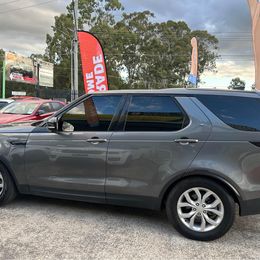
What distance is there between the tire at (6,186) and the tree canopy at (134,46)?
4559 cm

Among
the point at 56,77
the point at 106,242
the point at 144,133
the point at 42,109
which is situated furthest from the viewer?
the point at 56,77

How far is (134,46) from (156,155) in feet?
185

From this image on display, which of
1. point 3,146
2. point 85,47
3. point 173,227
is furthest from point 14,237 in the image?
point 85,47

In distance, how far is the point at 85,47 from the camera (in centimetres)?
1589

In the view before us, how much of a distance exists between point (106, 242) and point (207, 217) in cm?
116

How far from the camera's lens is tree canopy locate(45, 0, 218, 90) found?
51.6 m

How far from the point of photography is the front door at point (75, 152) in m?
4.92

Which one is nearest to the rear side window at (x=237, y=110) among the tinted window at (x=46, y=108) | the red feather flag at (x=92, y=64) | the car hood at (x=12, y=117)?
the car hood at (x=12, y=117)

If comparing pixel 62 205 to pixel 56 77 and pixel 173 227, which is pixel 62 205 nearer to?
pixel 173 227

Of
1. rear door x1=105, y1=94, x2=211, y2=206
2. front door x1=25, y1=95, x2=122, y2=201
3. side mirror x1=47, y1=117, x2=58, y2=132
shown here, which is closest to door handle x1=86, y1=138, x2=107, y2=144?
front door x1=25, y1=95, x2=122, y2=201

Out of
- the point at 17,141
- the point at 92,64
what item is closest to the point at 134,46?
the point at 92,64

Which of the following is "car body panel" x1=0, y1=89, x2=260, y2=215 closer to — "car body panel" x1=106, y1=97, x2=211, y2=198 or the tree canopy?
"car body panel" x1=106, y1=97, x2=211, y2=198

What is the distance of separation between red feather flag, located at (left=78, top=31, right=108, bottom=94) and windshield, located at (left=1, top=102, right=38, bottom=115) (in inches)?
135

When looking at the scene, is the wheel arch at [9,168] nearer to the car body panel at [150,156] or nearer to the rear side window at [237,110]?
the car body panel at [150,156]
